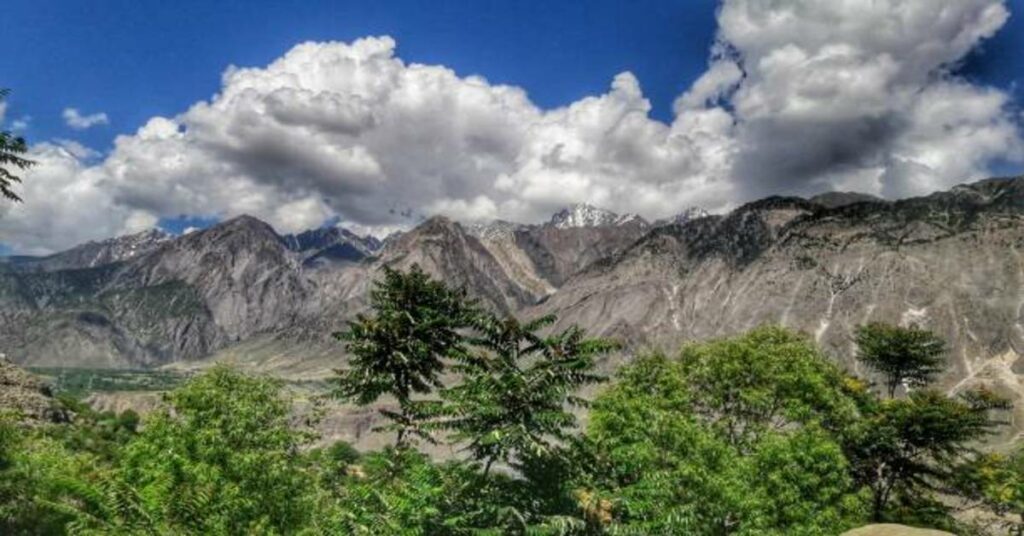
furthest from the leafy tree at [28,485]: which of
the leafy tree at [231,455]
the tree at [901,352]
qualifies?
the tree at [901,352]

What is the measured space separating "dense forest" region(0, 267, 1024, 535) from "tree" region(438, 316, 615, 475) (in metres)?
0.08

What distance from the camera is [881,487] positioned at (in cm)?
5612

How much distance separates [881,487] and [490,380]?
136 ft

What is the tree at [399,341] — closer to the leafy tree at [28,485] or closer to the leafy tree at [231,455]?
the leafy tree at [231,455]

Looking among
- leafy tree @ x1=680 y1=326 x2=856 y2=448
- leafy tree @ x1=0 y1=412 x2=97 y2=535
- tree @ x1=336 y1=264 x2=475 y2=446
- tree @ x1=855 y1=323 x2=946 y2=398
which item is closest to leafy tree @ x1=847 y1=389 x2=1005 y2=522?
leafy tree @ x1=680 y1=326 x2=856 y2=448

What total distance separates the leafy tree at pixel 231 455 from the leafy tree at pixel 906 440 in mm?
37161

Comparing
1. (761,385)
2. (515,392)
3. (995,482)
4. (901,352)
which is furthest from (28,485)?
(901,352)

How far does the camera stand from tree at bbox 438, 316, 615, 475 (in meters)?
26.2

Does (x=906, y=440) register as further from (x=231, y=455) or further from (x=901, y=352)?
(x=231, y=455)

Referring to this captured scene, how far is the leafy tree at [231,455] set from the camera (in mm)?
29188

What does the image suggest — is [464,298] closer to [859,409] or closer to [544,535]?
[544,535]

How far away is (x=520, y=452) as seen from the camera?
87.1ft

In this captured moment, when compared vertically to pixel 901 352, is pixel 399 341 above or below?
above

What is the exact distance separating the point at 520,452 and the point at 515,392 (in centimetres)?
201
